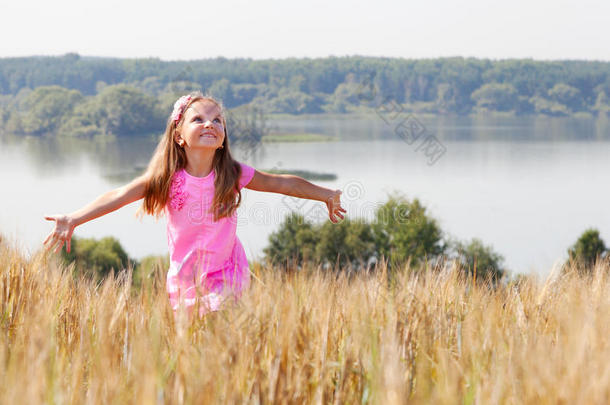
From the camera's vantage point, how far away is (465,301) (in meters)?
3.18

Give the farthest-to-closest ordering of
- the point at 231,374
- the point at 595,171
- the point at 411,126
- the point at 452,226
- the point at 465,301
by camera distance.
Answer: the point at 411,126
the point at 595,171
the point at 452,226
the point at 465,301
the point at 231,374

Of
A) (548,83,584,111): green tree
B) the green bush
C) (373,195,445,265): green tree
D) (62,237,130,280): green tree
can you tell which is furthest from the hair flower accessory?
(548,83,584,111): green tree

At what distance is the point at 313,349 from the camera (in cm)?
233

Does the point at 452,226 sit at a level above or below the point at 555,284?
below

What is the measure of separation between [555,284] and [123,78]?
142 m

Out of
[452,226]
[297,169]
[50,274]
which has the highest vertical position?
[50,274]

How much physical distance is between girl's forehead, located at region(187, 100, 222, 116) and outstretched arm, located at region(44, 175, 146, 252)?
0.47m

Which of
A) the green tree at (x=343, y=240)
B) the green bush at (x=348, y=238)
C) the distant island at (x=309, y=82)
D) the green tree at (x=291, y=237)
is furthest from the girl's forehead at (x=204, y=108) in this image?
the distant island at (x=309, y=82)

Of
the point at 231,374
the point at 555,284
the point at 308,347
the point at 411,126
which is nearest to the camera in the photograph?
the point at 231,374

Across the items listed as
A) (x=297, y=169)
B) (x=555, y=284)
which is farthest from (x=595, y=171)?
(x=555, y=284)

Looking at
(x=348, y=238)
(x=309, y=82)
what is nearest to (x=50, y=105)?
(x=309, y=82)

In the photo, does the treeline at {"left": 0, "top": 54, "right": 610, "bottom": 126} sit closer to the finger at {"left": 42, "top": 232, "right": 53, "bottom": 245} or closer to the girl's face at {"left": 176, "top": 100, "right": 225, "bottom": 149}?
the girl's face at {"left": 176, "top": 100, "right": 225, "bottom": 149}

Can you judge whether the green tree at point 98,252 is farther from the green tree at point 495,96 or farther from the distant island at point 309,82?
the green tree at point 495,96

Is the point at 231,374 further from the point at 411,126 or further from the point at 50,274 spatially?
the point at 411,126
